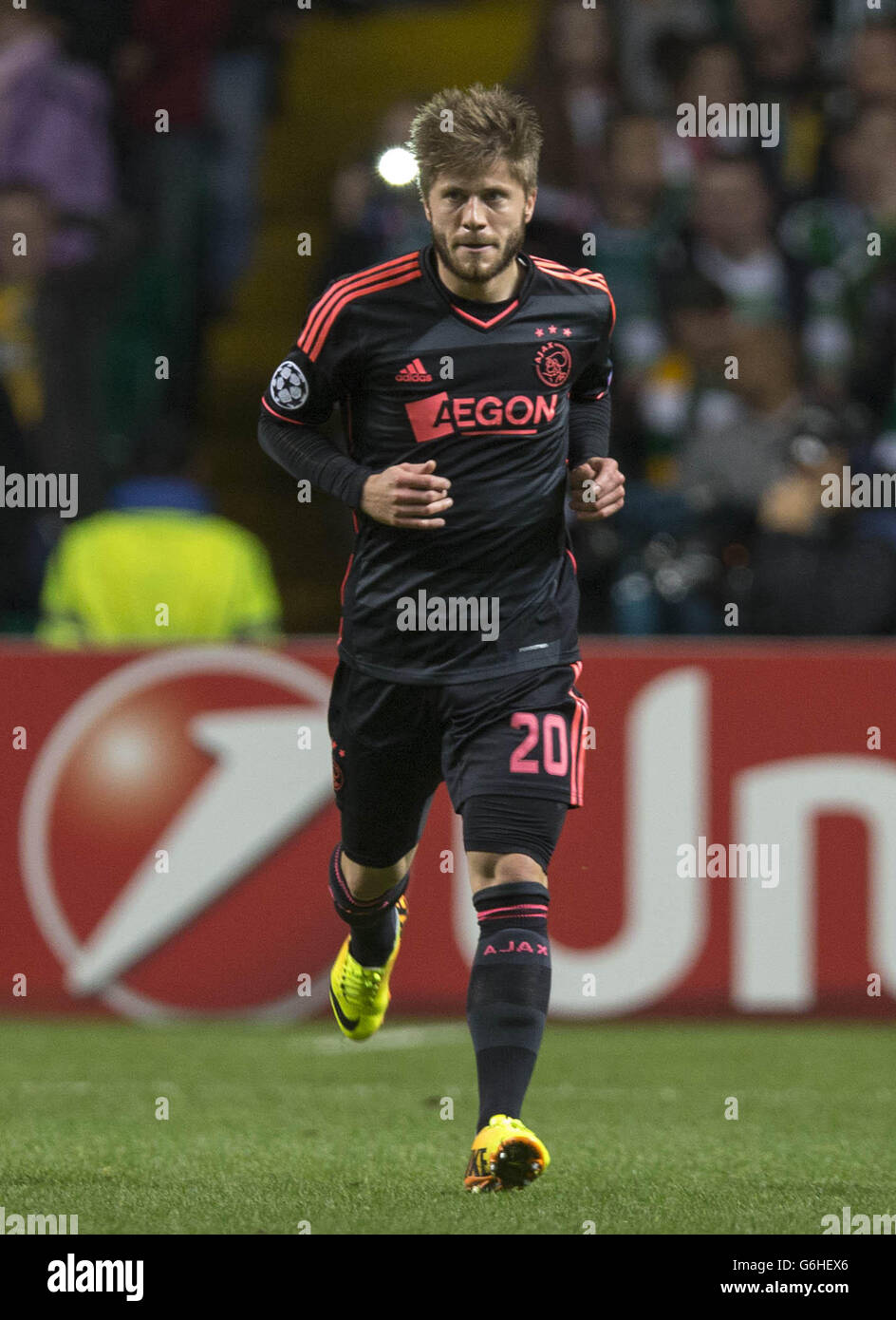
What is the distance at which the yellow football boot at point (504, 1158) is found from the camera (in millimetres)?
4859

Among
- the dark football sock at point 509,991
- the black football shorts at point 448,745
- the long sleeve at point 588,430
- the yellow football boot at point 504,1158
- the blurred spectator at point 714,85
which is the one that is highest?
the blurred spectator at point 714,85

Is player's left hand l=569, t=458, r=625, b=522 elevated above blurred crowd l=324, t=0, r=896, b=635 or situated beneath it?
situated beneath

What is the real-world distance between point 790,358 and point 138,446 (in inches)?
121

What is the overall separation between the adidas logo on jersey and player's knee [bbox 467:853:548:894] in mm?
1133

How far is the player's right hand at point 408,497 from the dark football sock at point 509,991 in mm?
A: 868

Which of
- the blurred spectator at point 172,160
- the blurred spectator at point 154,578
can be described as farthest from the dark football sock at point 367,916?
the blurred spectator at point 172,160

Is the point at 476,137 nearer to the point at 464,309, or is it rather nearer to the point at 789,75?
the point at 464,309

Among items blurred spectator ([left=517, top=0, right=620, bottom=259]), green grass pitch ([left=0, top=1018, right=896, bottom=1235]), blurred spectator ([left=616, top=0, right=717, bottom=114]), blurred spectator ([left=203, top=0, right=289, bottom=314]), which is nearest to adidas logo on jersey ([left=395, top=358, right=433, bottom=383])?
green grass pitch ([left=0, top=1018, right=896, bottom=1235])

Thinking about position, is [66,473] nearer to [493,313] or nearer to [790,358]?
[790,358]

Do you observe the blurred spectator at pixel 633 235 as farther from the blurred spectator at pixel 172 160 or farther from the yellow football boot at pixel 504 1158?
the yellow football boot at pixel 504 1158

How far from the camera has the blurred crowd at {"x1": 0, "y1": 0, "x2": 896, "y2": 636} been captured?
33.4 ft

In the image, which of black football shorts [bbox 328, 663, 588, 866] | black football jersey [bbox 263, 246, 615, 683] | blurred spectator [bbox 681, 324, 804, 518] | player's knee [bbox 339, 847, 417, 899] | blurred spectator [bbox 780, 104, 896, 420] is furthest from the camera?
blurred spectator [bbox 780, 104, 896, 420]

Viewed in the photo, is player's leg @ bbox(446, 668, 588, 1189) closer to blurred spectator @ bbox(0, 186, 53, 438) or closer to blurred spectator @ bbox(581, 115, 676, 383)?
blurred spectator @ bbox(581, 115, 676, 383)

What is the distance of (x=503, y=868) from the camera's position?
527 centimetres
